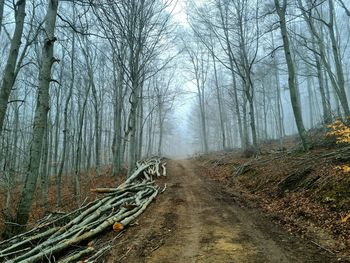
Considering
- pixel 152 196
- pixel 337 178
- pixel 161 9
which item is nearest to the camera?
pixel 337 178

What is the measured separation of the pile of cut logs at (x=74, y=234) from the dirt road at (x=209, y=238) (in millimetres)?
359

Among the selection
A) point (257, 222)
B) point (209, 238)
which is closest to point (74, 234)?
point (209, 238)

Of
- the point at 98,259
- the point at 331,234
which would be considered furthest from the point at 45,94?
the point at 331,234

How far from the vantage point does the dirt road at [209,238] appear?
4.32m

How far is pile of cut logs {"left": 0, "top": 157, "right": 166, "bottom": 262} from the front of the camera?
4973mm

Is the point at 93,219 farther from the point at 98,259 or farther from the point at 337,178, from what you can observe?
the point at 337,178

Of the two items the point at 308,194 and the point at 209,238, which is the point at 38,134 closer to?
the point at 209,238

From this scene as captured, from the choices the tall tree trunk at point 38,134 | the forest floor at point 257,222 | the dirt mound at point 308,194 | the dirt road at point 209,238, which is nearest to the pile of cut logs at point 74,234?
the forest floor at point 257,222

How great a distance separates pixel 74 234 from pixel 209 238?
9.40 feet

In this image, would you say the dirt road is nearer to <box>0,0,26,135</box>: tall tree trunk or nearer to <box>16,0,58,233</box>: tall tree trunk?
<box>16,0,58,233</box>: tall tree trunk

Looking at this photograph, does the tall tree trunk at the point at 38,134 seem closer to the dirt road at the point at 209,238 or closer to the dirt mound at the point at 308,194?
the dirt road at the point at 209,238

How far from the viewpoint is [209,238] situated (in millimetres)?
5109

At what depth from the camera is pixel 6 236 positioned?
6.41 metres

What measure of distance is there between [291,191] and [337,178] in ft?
4.45
